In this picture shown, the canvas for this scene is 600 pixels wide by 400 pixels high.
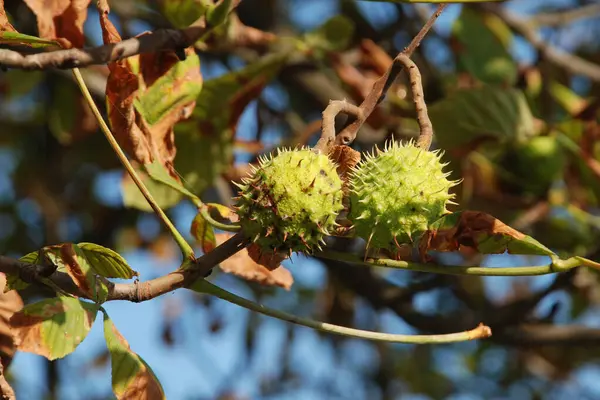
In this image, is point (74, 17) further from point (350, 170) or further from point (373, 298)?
point (373, 298)

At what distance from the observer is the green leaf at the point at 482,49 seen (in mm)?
3332

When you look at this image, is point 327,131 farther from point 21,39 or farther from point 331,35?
point 331,35

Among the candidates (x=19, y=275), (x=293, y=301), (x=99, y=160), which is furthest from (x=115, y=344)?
(x=293, y=301)

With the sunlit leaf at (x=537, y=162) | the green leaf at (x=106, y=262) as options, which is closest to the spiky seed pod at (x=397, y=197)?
the green leaf at (x=106, y=262)

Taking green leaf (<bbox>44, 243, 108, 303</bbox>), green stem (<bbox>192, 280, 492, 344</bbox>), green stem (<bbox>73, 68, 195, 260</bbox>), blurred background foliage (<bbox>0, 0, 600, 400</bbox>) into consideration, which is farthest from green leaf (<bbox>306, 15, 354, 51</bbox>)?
green leaf (<bbox>44, 243, 108, 303</bbox>)

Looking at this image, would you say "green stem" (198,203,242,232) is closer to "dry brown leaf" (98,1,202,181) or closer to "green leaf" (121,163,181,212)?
"dry brown leaf" (98,1,202,181)

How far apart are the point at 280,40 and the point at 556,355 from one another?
2.64 meters

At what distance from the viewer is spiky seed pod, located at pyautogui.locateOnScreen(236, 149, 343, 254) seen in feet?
5.42

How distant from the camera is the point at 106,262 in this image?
5.73ft

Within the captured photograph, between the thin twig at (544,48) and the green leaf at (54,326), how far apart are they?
2499 millimetres

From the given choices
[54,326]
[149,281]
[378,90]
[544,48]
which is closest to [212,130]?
[378,90]

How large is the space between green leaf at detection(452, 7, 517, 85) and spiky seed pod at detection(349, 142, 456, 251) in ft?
5.43

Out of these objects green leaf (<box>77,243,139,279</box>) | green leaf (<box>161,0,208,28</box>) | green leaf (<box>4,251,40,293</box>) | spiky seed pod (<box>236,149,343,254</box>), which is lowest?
green leaf (<box>4,251,40,293</box>)

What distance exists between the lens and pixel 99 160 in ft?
12.1
